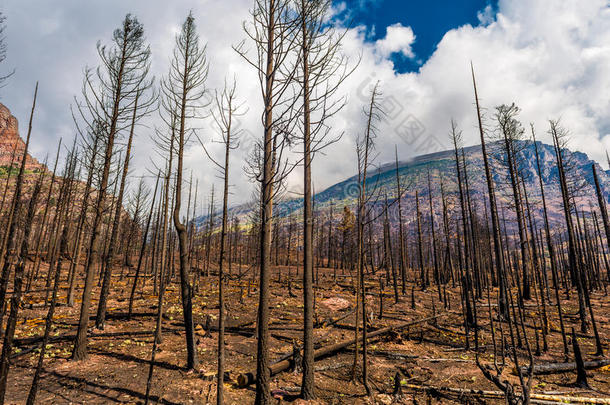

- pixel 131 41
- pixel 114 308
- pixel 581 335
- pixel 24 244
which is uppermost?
pixel 131 41

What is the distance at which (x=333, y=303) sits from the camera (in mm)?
16844

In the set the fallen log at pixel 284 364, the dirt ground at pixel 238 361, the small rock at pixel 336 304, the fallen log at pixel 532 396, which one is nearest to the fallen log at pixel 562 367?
the dirt ground at pixel 238 361

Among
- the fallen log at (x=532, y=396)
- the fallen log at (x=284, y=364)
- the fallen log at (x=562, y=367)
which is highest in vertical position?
the fallen log at (x=284, y=364)

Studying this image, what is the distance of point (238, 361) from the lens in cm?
816

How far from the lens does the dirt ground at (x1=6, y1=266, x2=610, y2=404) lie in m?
6.09

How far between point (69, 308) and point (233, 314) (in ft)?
25.3

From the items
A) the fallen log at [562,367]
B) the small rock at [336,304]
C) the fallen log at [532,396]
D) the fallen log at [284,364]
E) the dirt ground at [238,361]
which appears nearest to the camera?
the fallen log at [532,396]

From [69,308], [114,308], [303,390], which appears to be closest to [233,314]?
[114,308]

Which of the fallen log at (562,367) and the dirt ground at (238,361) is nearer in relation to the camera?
the dirt ground at (238,361)

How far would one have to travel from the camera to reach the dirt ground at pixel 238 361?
20.0ft

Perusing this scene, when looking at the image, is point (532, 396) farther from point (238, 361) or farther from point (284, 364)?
point (238, 361)

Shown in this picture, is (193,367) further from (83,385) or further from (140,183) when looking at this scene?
(140,183)

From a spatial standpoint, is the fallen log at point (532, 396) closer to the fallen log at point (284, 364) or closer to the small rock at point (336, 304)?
the fallen log at point (284, 364)

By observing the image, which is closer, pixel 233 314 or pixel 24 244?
pixel 24 244
